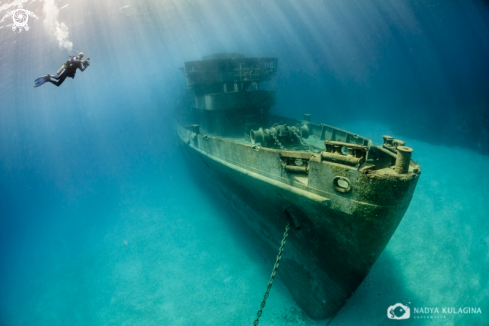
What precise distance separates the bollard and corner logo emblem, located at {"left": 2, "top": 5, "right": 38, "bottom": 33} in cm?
2729

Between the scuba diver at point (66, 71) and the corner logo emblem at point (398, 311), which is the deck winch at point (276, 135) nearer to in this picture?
the scuba diver at point (66, 71)

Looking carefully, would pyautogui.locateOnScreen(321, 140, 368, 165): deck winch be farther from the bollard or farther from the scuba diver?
the scuba diver

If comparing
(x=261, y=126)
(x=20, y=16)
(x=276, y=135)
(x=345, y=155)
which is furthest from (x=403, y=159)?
(x=20, y=16)

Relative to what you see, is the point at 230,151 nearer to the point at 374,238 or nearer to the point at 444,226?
the point at 374,238

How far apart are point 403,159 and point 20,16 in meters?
28.1

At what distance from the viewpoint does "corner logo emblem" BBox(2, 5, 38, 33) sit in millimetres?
17047

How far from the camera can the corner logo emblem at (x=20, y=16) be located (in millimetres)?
17047

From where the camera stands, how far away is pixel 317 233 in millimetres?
4145

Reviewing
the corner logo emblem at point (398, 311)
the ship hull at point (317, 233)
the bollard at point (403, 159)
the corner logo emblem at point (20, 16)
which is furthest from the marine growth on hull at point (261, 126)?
the corner logo emblem at point (20, 16)

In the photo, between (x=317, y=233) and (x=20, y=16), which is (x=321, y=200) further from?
(x=20, y=16)

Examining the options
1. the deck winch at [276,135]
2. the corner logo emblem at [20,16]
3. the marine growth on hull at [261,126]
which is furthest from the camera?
the corner logo emblem at [20,16]

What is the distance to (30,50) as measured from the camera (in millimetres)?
22844

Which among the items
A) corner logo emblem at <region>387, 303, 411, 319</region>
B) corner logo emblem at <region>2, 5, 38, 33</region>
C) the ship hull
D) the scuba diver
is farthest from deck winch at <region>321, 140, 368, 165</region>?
corner logo emblem at <region>2, 5, 38, 33</region>

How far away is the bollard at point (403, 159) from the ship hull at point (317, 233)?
0.80 feet
